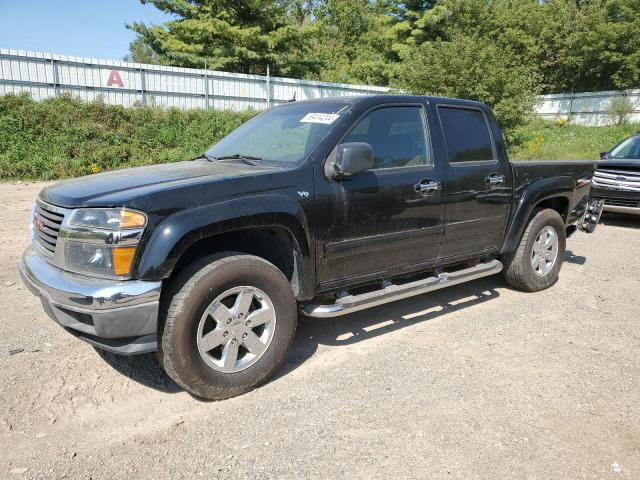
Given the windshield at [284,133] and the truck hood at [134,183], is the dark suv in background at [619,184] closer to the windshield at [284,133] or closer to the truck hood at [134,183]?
the windshield at [284,133]

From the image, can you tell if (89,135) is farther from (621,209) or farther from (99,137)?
(621,209)

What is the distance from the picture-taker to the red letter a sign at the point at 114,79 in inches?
655

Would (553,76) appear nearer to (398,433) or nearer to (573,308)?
(573,308)

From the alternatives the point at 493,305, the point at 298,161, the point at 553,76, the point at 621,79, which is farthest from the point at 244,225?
the point at 553,76

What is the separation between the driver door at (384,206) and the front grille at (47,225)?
163cm

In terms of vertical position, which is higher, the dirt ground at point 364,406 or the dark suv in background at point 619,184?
the dark suv in background at point 619,184

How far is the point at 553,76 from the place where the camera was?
34500 mm

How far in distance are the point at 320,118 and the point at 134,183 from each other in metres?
1.47

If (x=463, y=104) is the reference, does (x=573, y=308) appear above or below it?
below

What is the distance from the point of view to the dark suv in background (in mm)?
9156

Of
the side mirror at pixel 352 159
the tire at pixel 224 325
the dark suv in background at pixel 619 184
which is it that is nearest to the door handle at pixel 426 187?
the side mirror at pixel 352 159

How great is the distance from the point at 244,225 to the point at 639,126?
2716 cm

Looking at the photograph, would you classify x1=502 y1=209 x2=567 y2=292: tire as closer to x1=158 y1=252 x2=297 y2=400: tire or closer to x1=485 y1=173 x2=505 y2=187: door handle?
x1=485 y1=173 x2=505 y2=187: door handle

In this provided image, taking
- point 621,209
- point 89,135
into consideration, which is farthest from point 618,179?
point 89,135
